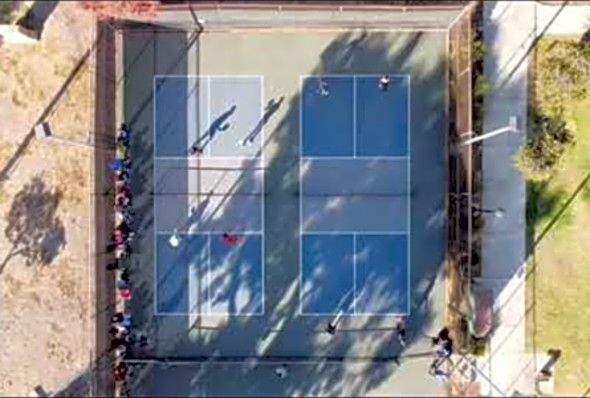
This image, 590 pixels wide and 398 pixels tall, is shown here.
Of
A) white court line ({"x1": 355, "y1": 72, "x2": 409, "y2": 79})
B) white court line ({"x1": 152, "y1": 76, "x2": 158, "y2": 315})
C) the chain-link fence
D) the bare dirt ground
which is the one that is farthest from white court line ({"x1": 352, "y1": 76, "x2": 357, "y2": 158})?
the bare dirt ground

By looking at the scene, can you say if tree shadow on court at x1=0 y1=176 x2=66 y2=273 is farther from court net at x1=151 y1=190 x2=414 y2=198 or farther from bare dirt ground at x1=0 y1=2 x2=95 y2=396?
court net at x1=151 y1=190 x2=414 y2=198

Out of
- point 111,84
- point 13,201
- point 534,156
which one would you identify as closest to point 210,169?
point 111,84

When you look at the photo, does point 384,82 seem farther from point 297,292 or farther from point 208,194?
point 297,292

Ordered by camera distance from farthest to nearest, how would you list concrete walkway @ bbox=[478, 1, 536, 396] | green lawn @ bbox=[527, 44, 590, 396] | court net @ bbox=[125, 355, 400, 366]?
court net @ bbox=[125, 355, 400, 366] → green lawn @ bbox=[527, 44, 590, 396] → concrete walkway @ bbox=[478, 1, 536, 396]

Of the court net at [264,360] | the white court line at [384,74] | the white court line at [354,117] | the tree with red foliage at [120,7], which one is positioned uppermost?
the tree with red foliage at [120,7]

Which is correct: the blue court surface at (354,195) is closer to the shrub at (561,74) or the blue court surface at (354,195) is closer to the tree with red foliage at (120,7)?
the shrub at (561,74)

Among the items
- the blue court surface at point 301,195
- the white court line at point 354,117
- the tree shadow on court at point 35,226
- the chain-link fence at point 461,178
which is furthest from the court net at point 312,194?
the tree shadow on court at point 35,226

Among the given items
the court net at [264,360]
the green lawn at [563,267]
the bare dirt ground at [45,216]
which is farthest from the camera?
the court net at [264,360]

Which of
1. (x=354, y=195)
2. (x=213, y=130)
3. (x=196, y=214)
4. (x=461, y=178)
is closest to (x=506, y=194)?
(x=461, y=178)
